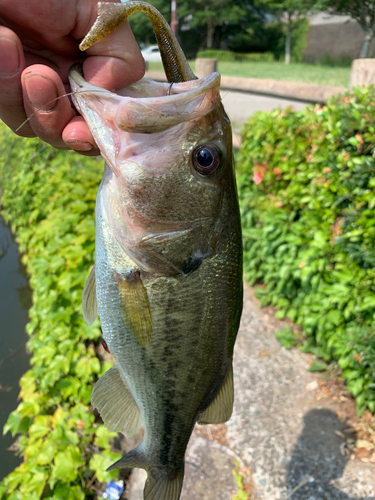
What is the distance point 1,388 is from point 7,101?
4.01 meters

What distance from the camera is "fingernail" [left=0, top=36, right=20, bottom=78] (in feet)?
3.91

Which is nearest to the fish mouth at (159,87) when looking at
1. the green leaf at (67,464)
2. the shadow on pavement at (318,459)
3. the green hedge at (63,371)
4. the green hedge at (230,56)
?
the green hedge at (63,371)

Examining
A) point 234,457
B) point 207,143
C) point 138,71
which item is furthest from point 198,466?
point 138,71

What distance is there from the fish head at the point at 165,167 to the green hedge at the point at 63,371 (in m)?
1.96

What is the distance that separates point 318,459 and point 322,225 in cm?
208

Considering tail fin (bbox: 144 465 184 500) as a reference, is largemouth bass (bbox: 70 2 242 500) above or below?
above

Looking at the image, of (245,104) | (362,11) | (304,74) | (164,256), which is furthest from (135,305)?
(362,11)

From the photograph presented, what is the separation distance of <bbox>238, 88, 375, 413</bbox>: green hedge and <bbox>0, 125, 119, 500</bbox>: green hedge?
2084 millimetres

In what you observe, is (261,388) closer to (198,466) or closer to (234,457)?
(234,457)

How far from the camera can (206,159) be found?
114 centimetres

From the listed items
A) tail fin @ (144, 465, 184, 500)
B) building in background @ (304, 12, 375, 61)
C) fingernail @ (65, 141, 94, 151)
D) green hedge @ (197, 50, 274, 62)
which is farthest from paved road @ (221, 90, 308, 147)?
green hedge @ (197, 50, 274, 62)

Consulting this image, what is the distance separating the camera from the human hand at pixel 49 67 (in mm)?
1253

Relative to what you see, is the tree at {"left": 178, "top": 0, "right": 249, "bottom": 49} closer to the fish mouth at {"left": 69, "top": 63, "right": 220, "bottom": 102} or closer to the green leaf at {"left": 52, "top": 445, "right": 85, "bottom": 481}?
the fish mouth at {"left": 69, "top": 63, "right": 220, "bottom": 102}

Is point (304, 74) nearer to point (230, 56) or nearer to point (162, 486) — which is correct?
point (162, 486)
